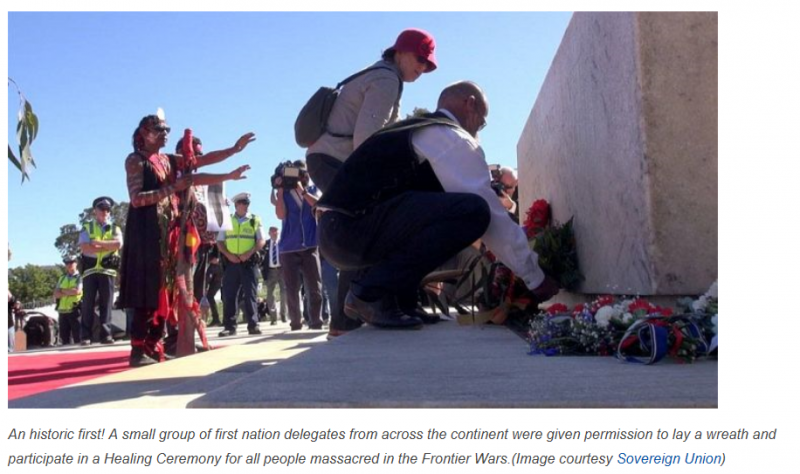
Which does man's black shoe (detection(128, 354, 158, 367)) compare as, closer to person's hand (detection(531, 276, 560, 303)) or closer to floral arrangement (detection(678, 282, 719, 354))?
person's hand (detection(531, 276, 560, 303))

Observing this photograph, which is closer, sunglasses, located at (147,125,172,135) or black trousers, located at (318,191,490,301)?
black trousers, located at (318,191,490,301)

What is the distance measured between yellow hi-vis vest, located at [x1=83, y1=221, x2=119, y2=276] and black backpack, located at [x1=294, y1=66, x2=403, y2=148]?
456cm

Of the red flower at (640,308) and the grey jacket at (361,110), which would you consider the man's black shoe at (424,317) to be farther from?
the red flower at (640,308)

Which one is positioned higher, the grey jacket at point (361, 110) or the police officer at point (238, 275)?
the grey jacket at point (361, 110)

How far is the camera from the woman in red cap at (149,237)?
4344mm

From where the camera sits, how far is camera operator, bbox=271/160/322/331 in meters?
6.83

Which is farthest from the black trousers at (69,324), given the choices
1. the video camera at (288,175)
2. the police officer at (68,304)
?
the video camera at (288,175)

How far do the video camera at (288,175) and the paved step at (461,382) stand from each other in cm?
457

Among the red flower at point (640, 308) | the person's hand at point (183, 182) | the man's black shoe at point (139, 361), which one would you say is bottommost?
the man's black shoe at point (139, 361)

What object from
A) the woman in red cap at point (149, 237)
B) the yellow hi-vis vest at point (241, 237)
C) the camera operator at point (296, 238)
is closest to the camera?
the woman in red cap at point (149, 237)

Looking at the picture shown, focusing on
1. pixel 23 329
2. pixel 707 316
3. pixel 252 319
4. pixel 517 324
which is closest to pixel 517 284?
pixel 517 324

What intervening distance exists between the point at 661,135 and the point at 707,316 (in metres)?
0.93

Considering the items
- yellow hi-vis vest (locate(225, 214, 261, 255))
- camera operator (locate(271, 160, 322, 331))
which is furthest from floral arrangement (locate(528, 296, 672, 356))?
yellow hi-vis vest (locate(225, 214, 261, 255))
